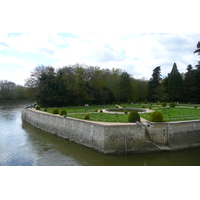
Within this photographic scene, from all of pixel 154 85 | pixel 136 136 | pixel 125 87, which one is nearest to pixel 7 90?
pixel 125 87

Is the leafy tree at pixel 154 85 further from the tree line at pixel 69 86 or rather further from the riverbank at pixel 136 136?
the riverbank at pixel 136 136

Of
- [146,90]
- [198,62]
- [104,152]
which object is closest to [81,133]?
[104,152]

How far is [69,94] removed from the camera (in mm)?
30797

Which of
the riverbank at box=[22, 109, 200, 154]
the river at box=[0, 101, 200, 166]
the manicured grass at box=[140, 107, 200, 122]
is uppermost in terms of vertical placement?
the manicured grass at box=[140, 107, 200, 122]

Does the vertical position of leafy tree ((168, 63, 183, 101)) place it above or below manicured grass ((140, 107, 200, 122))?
above

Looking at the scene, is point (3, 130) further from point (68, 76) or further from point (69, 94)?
point (68, 76)

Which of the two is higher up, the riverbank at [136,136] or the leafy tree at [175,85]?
the leafy tree at [175,85]

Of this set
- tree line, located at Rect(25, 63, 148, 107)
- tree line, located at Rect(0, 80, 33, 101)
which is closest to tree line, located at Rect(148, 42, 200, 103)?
tree line, located at Rect(25, 63, 148, 107)

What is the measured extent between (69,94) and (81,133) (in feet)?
58.9

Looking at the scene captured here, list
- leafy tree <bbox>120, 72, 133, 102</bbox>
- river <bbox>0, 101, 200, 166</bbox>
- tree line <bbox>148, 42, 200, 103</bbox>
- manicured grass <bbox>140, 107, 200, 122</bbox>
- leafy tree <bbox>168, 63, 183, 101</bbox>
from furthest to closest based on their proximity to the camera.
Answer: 1. leafy tree <bbox>120, 72, 133, 102</bbox>
2. leafy tree <bbox>168, 63, 183, 101</bbox>
3. tree line <bbox>148, 42, 200, 103</bbox>
4. manicured grass <bbox>140, 107, 200, 122</bbox>
5. river <bbox>0, 101, 200, 166</bbox>

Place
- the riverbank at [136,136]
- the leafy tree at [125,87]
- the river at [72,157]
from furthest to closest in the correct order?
the leafy tree at [125,87], the riverbank at [136,136], the river at [72,157]

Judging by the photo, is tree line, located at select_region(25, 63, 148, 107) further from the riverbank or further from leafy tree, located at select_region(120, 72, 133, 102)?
the riverbank

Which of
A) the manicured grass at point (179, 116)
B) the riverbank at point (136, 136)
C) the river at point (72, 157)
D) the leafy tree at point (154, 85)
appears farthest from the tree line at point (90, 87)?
the riverbank at point (136, 136)

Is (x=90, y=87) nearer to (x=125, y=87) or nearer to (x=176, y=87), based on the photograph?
(x=125, y=87)
